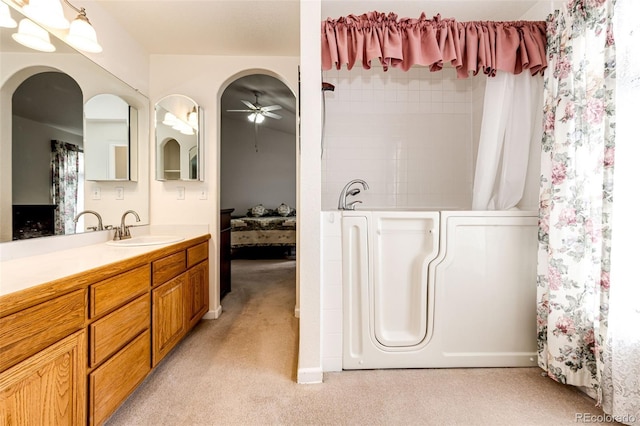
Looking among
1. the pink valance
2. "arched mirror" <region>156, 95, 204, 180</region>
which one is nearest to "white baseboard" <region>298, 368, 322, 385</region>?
"arched mirror" <region>156, 95, 204, 180</region>

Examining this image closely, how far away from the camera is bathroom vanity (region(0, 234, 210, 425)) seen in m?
0.88

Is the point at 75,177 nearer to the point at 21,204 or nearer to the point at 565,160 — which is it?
the point at 21,204

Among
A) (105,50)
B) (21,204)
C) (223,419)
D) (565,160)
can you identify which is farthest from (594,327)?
(105,50)

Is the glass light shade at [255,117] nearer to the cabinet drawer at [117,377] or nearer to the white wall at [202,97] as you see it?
the white wall at [202,97]

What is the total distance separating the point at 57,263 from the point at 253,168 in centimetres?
554

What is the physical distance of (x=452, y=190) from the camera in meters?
2.70

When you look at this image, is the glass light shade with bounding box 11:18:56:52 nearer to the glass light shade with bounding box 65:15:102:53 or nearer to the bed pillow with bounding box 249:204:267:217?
the glass light shade with bounding box 65:15:102:53

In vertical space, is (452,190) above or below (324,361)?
above

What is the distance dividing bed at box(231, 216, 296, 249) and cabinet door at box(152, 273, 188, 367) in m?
3.43

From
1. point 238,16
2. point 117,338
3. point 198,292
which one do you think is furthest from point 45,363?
point 238,16

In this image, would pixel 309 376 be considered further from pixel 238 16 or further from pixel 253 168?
pixel 253 168

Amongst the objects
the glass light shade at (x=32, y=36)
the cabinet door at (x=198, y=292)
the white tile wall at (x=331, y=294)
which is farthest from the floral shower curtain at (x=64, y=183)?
the white tile wall at (x=331, y=294)

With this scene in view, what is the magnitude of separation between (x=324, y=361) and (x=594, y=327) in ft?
4.73

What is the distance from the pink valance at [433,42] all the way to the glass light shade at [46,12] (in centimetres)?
143
